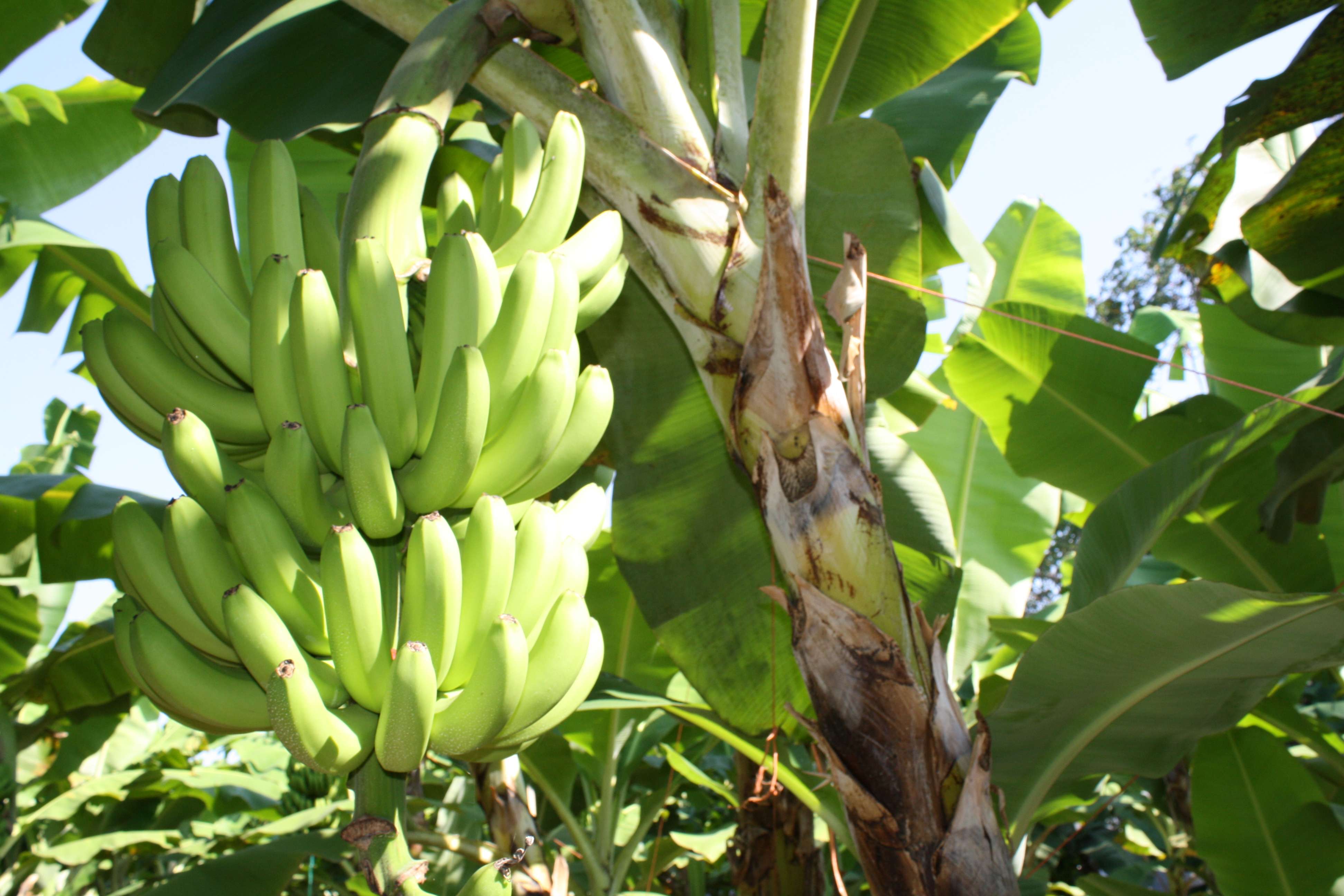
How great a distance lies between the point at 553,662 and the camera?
0.63 metres

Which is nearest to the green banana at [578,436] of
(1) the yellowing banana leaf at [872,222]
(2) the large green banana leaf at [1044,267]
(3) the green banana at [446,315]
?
(3) the green banana at [446,315]

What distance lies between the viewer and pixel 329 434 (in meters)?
0.67

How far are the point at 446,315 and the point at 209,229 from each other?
29 centimetres

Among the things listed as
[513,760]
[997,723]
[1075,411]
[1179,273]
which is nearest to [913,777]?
[997,723]

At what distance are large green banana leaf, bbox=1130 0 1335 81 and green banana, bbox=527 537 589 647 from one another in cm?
147

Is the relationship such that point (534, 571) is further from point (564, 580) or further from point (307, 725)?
point (307, 725)

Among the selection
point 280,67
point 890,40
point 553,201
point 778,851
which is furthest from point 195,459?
point 890,40

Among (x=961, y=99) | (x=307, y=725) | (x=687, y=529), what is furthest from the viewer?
(x=961, y=99)

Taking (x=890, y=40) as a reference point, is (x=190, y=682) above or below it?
below

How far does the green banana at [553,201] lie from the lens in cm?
83

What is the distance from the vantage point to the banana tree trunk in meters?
0.85

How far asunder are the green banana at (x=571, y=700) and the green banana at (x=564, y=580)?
4 cm

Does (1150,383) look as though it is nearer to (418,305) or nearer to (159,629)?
(418,305)

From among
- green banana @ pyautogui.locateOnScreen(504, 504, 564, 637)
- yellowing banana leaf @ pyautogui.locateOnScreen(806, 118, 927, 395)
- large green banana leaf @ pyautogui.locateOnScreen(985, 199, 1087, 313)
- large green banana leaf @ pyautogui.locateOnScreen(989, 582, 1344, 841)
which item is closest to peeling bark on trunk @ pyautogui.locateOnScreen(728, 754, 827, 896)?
large green banana leaf @ pyautogui.locateOnScreen(989, 582, 1344, 841)
